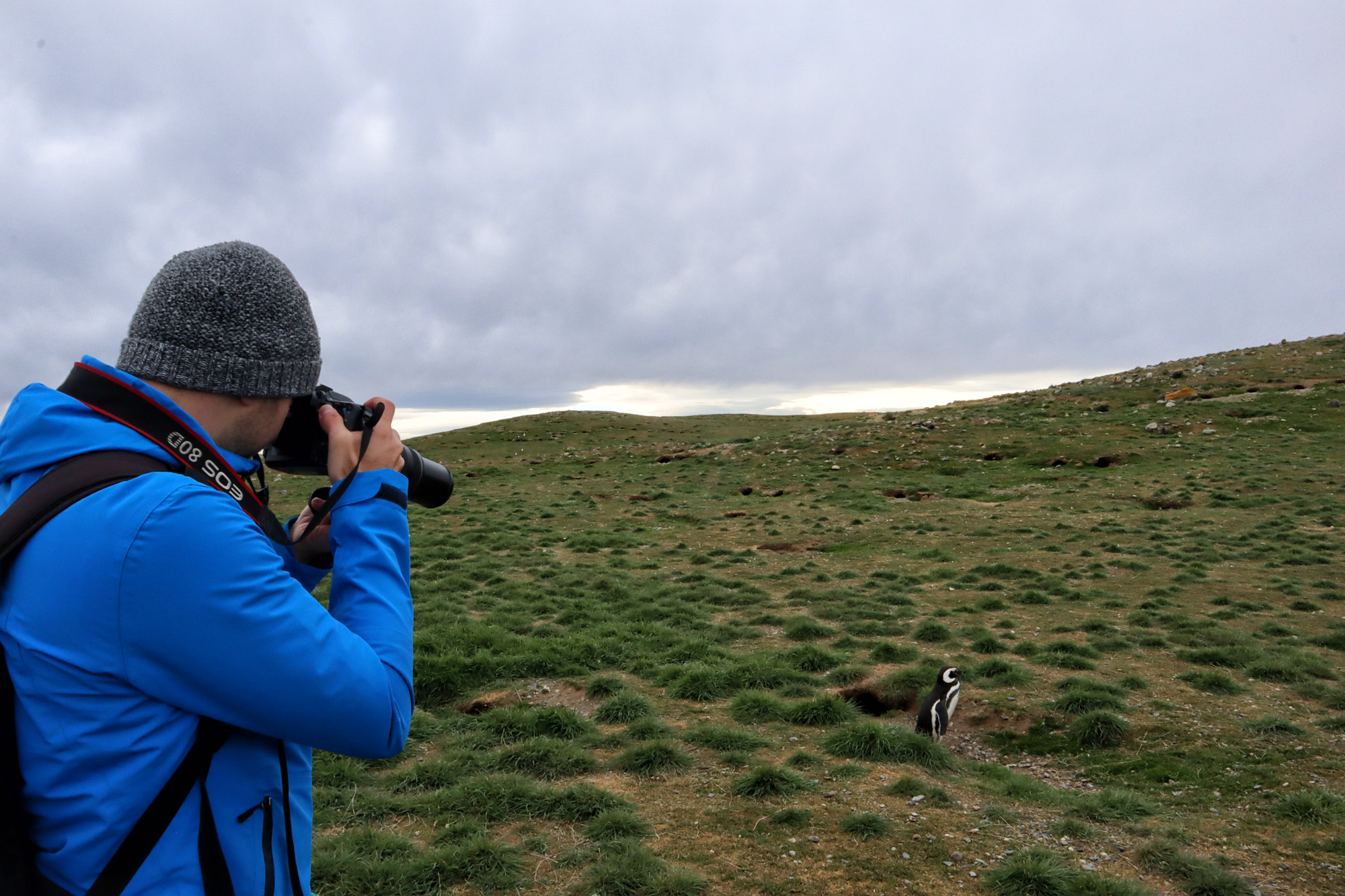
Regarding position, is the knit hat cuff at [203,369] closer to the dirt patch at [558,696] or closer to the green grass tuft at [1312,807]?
the dirt patch at [558,696]

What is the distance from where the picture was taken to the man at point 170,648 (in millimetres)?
1322

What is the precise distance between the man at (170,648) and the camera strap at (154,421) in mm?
21

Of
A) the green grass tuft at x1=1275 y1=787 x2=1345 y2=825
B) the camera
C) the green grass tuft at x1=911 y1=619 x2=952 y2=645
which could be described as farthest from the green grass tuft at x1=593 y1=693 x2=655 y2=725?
the camera

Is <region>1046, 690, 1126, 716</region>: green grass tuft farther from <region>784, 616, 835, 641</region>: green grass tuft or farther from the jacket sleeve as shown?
the jacket sleeve

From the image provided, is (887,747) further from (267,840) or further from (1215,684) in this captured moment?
(267,840)

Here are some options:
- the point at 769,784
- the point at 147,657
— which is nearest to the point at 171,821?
the point at 147,657

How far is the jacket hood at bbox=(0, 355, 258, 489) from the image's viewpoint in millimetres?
1433

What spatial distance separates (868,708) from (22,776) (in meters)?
7.90

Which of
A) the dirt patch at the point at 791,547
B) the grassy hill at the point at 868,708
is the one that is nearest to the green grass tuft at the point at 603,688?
the grassy hill at the point at 868,708

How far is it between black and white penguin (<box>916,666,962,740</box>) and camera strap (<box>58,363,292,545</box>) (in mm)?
6831

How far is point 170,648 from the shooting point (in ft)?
4.32

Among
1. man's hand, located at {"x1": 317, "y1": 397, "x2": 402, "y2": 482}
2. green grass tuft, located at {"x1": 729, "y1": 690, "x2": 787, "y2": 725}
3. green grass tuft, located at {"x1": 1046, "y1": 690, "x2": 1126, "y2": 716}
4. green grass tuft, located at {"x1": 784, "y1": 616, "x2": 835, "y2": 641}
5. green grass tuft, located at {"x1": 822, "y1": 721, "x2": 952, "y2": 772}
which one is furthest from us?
green grass tuft, located at {"x1": 784, "y1": 616, "x2": 835, "y2": 641}

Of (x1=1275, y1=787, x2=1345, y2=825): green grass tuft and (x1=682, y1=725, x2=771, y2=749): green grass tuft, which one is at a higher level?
(x1=682, y1=725, x2=771, y2=749): green grass tuft

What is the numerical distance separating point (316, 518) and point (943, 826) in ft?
16.7
